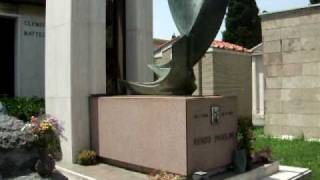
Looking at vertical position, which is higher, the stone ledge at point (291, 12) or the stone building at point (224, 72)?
the stone ledge at point (291, 12)

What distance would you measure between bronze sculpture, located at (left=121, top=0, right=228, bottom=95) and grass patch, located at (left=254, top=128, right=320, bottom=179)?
2.91 m

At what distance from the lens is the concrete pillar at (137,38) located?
10.6 metres

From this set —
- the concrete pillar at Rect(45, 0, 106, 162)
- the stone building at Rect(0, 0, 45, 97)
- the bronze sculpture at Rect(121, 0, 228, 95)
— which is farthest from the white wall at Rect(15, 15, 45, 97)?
the bronze sculpture at Rect(121, 0, 228, 95)

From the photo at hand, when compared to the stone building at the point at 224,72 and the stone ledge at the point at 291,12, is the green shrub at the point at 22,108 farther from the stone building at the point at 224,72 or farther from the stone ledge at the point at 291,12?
the stone ledge at the point at 291,12

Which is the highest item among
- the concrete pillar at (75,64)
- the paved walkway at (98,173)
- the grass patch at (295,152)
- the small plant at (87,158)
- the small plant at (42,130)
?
the concrete pillar at (75,64)

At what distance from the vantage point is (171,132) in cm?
707

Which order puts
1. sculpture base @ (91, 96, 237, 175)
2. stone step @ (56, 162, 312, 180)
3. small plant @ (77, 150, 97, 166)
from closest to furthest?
sculpture base @ (91, 96, 237, 175) < stone step @ (56, 162, 312, 180) < small plant @ (77, 150, 97, 166)

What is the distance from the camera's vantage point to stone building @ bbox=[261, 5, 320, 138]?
12797 mm

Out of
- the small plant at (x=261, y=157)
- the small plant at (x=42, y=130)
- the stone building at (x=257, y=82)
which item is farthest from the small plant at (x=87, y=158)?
the stone building at (x=257, y=82)

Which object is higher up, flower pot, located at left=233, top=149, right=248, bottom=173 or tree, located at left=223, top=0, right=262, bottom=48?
tree, located at left=223, top=0, right=262, bottom=48

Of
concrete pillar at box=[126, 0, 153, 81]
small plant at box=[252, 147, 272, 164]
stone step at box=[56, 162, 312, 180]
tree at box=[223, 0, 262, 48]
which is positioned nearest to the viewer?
stone step at box=[56, 162, 312, 180]

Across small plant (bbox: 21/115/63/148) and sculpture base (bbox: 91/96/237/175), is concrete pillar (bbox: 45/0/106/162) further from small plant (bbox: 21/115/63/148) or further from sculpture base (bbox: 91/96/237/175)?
small plant (bbox: 21/115/63/148)

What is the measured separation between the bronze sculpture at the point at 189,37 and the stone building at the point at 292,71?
5.99 meters

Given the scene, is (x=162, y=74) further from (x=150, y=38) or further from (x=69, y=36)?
(x=150, y=38)
